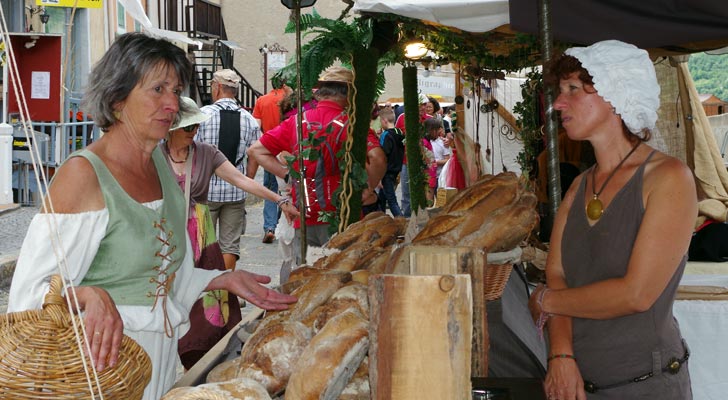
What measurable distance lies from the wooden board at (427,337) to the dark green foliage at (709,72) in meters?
6.58

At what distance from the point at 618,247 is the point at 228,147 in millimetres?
5488

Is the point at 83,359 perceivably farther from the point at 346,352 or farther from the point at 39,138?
the point at 39,138

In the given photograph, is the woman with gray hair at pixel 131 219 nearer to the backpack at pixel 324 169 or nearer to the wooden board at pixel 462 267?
the wooden board at pixel 462 267

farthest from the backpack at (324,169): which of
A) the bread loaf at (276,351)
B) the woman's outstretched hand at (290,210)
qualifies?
the bread loaf at (276,351)

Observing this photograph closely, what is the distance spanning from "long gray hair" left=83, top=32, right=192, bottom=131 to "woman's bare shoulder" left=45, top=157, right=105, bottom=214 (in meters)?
0.20

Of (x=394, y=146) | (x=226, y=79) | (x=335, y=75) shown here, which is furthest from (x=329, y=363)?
(x=226, y=79)

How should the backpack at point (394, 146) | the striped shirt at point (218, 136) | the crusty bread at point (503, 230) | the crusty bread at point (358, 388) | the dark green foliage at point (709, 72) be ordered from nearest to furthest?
the crusty bread at point (358, 388)
the crusty bread at point (503, 230)
the striped shirt at point (218, 136)
the backpack at point (394, 146)
the dark green foliage at point (709, 72)

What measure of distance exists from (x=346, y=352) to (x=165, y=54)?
1078 millimetres

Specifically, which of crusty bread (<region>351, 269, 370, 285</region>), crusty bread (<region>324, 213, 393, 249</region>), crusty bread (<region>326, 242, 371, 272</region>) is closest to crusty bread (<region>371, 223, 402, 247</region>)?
crusty bread (<region>324, 213, 393, 249</region>)

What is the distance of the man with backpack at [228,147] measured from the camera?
6879 millimetres

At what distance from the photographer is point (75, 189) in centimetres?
199

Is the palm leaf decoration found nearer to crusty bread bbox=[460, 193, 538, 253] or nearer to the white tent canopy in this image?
the white tent canopy

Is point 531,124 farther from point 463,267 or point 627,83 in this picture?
point 463,267

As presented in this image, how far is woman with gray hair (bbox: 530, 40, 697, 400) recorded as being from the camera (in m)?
2.10
